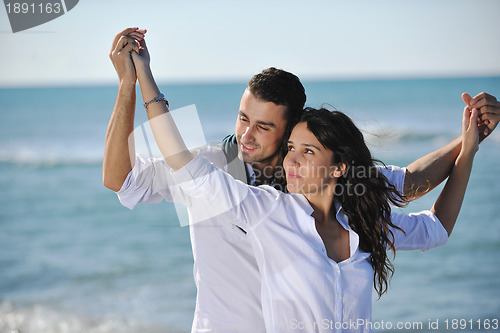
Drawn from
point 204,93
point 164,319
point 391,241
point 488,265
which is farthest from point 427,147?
point 204,93

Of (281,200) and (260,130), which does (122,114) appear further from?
(260,130)

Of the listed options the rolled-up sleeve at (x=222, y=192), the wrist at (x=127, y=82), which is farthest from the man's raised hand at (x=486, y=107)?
the wrist at (x=127, y=82)

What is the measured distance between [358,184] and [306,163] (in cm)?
26

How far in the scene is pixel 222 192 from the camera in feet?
5.95

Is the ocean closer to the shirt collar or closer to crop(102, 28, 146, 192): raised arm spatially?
the shirt collar

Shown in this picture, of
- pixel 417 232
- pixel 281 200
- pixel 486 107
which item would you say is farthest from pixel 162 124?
pixel 486 107

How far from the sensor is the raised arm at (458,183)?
7.88ft

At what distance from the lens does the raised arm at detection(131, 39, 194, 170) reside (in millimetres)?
1815

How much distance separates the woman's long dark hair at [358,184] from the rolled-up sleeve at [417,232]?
91mm

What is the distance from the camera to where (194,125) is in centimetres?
239

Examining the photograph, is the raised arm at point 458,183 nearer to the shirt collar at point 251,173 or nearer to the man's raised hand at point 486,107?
the man's raised hand at point 486,107

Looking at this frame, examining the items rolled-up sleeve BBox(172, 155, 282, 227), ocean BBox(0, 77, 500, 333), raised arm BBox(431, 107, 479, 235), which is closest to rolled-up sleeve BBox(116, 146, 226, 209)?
rolled-up sleeve BBox(172, 155, 282, 227)

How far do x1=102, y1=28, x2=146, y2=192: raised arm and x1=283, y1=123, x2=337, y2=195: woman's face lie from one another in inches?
22.5

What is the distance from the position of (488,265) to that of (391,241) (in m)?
4.78
